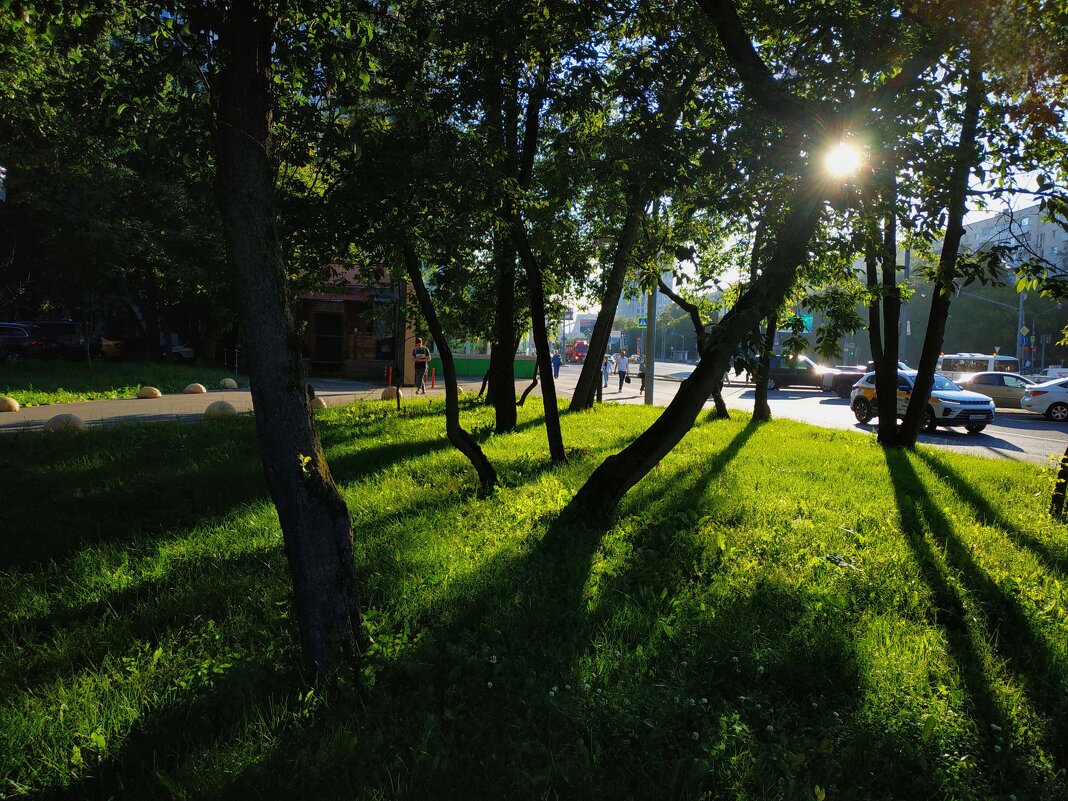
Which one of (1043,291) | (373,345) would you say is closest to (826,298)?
(1043,291)

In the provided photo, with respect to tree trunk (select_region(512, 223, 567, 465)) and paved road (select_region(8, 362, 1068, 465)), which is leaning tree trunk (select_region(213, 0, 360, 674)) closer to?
tree trunk (select_region(512, 223, 567, 465))

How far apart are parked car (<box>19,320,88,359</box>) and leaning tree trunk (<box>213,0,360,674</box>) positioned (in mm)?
26270

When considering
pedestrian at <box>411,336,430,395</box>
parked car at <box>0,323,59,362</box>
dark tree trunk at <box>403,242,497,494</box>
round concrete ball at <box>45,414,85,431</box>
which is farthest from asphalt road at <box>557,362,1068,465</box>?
parked car at <box>0,323,59,362</box>

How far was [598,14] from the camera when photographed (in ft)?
17.4

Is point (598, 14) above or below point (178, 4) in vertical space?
above

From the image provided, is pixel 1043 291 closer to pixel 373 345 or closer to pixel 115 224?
pixel 115 224

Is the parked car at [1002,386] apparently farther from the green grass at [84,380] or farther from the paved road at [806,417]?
the green grass at [84,380]

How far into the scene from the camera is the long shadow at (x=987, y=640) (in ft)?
9.25

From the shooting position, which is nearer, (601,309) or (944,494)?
(944,494)

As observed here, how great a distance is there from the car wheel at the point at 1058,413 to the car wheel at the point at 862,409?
618 centimetres

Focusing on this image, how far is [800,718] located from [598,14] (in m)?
5.32

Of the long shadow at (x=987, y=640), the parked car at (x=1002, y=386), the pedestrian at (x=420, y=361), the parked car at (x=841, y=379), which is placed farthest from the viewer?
the parked car at (x=841, y=379)

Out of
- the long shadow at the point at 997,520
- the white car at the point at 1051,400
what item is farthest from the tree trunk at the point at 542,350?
the white car at the point at 1051,400

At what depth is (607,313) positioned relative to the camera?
12773mm
